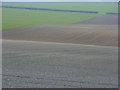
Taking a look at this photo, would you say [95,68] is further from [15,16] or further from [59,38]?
[15,16]

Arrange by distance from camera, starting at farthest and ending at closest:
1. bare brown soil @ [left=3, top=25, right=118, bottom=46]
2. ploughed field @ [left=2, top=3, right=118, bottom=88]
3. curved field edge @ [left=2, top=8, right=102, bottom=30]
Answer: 1. curved field edge @ [left=2, top=8, right=102, bottom=30]
2. bare brown soil @ [left=3, top=25, right=118, bottom=46]
3. ploughed field @ [left=2, top=3, right=118, bottom=88]

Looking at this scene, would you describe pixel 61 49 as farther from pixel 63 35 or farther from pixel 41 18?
pixel 41 18

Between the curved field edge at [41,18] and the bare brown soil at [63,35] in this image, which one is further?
the curved field edge at [41,18]

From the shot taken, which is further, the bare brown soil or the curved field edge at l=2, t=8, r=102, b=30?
the curved field edge at l=2, t=8, r=102, b=30

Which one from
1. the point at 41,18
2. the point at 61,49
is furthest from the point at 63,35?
the point at 41,18

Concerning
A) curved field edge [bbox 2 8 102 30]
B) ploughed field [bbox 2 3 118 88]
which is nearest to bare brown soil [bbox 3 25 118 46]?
ploughed field [bbox 2 3 118 88]

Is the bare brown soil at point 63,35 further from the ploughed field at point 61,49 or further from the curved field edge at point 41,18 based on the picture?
the curved field edge at point 41,18

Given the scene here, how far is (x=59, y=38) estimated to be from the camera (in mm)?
30453

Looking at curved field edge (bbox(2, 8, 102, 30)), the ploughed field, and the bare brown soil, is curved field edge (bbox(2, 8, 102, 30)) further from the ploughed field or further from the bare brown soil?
the bare brown soil

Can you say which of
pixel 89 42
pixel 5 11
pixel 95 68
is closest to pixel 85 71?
pixel 95 68

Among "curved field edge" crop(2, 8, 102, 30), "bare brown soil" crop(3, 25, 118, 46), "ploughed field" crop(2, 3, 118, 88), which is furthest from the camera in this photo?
"curved field edge" crop(2, 8, 102, 30)

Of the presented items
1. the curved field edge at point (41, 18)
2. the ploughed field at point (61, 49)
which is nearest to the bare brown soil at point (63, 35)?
the ploughed field at point (61, 49)

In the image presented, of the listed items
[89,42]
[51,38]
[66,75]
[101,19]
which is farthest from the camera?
[101,19]

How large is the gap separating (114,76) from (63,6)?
166ft
